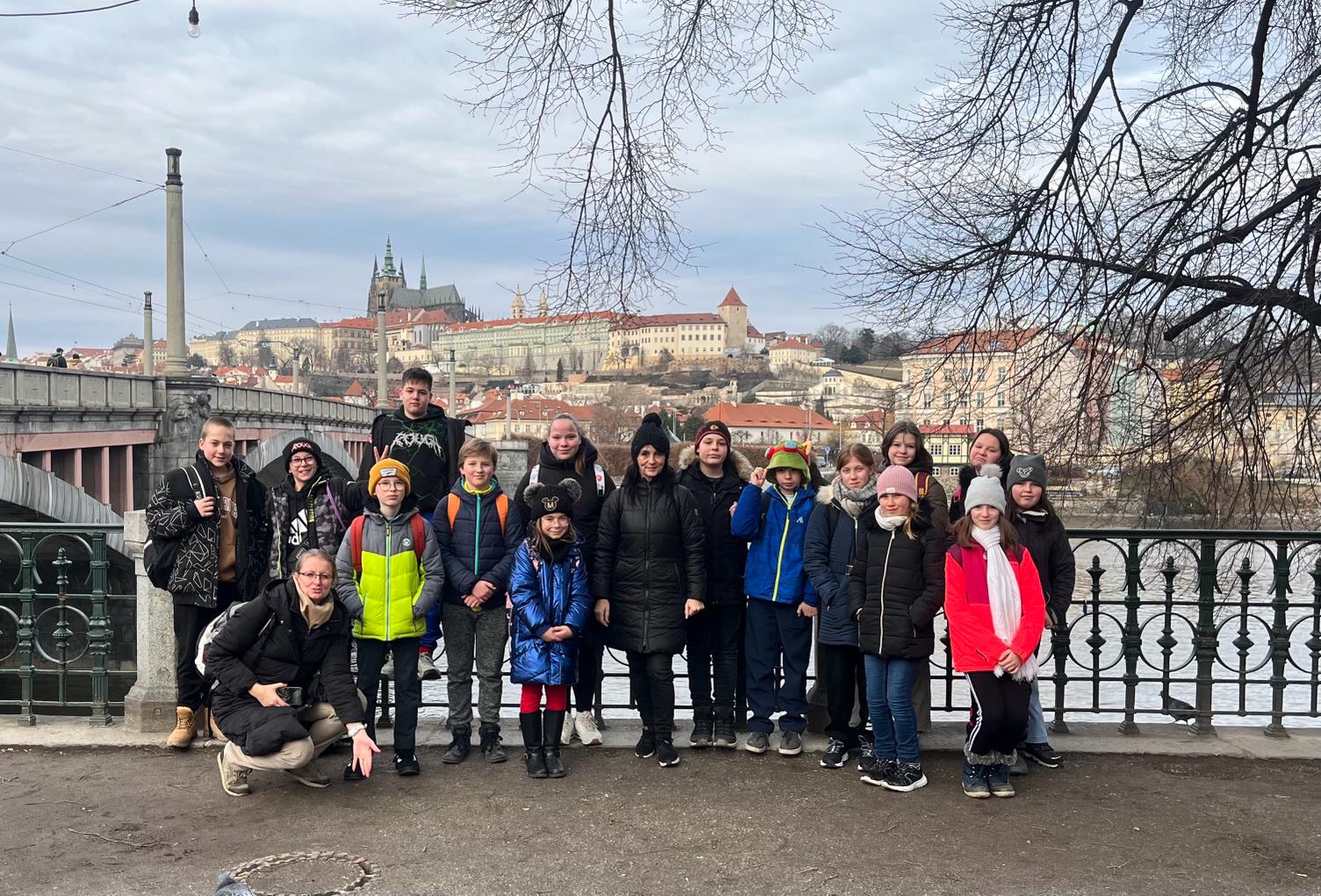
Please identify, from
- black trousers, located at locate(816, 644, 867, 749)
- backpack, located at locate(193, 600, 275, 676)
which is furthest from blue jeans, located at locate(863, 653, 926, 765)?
backpack, located at locate(193, 600, 275, 676)

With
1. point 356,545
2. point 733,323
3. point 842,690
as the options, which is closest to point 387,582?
point 356,545

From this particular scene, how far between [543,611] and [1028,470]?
2366mm

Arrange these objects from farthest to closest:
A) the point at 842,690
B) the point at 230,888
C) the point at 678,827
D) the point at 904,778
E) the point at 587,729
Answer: the point at 587,729 → the point at 842,690 → the point at 904,778 → the point at 678,827 → the point at 230,888

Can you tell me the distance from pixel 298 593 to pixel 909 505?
2.75 meters

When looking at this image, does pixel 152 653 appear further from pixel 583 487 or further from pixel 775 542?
pixel 775 542

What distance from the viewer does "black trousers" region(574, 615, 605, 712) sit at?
534 centimetres

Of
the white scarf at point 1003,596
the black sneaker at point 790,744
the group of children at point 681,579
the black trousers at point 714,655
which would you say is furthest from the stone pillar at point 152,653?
the white scarf at point 1003,596

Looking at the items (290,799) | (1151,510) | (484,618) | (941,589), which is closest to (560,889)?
(290,799)

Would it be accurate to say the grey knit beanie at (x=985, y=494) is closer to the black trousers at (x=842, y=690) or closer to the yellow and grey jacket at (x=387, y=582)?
the black trousers at (x=842, y=690)

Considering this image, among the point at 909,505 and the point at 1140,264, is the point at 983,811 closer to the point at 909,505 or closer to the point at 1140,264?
the point at 909,505

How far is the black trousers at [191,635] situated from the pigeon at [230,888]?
5.90ft

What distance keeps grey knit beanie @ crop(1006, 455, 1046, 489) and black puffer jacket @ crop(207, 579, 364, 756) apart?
318 cm

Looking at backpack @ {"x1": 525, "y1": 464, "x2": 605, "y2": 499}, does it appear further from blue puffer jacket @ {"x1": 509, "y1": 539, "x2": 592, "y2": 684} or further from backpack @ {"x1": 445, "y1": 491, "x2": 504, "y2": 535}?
blue puffer jacket @ {"x1": 509, "y1": 539, "x2": 592, "y2": 684}

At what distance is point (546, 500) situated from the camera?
16.2ft
